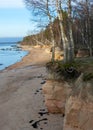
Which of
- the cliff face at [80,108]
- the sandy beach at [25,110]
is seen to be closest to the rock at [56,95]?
the sandy beach at [25,110]

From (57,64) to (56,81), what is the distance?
84 centimetres

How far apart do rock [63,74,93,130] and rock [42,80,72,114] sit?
3860mm

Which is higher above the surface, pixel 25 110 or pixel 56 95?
pixel 56 95

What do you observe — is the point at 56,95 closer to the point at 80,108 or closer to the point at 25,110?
the point at 25,110

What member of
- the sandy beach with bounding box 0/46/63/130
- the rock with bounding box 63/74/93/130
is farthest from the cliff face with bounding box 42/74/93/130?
the sandy beach with bounding box 0/46/63/130

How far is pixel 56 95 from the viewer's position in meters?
13.6

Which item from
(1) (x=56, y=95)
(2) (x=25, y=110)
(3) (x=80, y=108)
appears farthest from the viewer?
(2) (x=25, y=110)

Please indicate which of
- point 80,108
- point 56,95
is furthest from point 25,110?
point 80,108

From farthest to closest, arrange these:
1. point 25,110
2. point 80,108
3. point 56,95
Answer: point 25,110, point 56,95, point 80,108

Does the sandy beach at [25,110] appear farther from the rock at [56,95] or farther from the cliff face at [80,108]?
the cliff face at [80,108]

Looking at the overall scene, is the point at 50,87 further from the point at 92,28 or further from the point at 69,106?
the point at 92,28

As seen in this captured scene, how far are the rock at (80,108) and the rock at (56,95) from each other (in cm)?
386

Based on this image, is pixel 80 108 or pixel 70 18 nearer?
pixel 80 108

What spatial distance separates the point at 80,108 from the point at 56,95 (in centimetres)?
451
